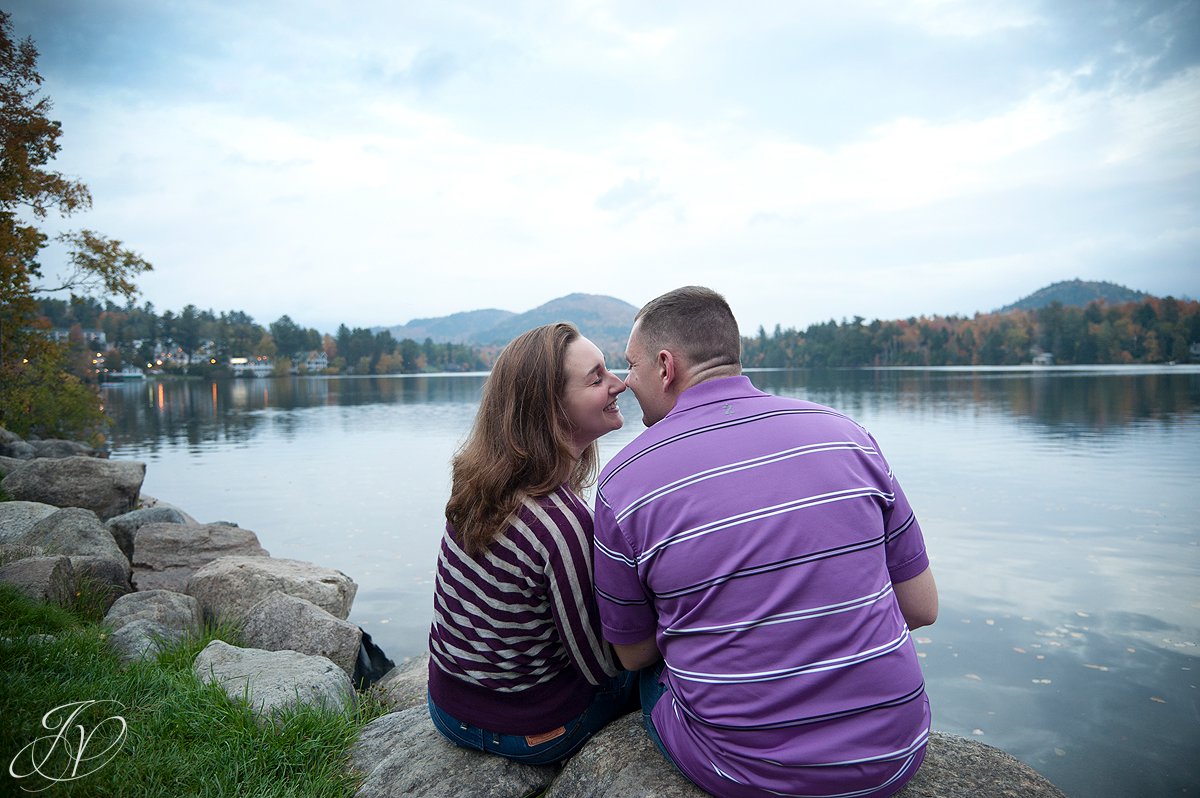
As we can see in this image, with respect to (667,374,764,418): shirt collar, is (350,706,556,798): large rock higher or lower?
lower

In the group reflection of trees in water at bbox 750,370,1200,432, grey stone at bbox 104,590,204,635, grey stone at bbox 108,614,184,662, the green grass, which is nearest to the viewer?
the green grass

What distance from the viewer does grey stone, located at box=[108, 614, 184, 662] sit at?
207 inches

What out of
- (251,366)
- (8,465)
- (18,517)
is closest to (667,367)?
(18,517)

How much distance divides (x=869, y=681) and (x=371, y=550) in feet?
38.9

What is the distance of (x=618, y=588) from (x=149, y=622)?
4.96 m

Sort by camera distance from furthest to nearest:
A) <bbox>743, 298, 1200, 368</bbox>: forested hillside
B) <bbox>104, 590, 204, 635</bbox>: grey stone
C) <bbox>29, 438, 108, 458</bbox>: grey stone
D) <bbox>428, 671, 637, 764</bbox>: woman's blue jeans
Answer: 1. <bbox>743, 298, 1200, 368</bbox>: forested hillside
2. <bbox>29, 438, 108, 458</bbox>: grey stone
3. <bbox>104, 590, 204, 635</bbox>: grey stone
4. <bbox>428, 671, 637, 764</bbox>: woman's blue jeans

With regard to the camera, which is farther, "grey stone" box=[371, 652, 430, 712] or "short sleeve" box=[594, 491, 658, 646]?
"grey stone" box=[371, 652, 430, 712]

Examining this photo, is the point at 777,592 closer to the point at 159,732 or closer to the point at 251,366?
the point at 159,732

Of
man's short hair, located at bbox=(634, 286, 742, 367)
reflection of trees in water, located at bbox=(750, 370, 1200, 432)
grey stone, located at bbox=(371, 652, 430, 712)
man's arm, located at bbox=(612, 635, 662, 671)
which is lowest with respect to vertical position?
reflection of trees in water, located at bbox=(750, 370, 1200, 432)

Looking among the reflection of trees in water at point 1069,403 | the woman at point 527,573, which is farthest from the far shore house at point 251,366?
the woman at point 527,573

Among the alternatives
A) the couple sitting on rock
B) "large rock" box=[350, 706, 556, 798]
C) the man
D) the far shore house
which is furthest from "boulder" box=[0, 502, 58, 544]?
the far shore house

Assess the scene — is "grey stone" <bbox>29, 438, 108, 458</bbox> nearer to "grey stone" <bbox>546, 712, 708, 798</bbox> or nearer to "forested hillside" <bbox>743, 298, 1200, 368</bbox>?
"grey stone" <bbox>546, 712, 708, 798</bbox>

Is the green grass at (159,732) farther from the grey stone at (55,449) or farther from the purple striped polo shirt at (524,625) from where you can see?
the grey stone at (55,449)

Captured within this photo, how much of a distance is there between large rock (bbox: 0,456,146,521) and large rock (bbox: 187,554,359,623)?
5.44 m
